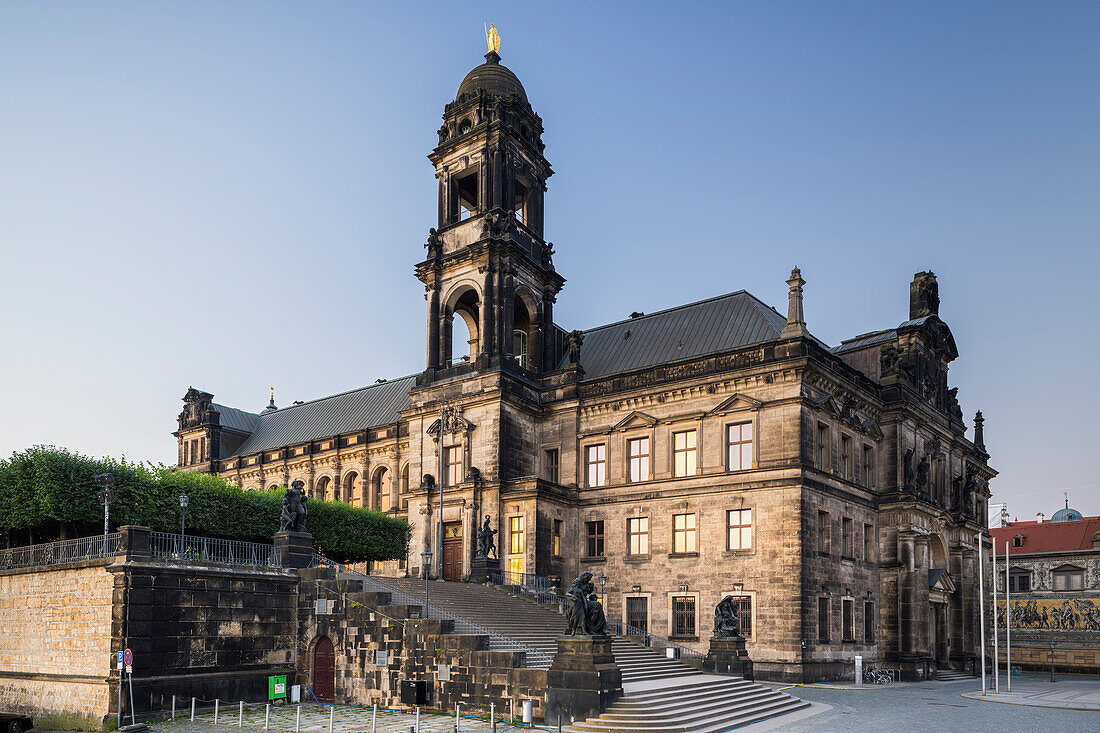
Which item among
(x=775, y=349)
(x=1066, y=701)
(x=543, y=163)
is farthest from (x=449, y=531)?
(x=1066, y=701)

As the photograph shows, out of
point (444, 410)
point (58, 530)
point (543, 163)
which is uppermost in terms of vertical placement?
point (543, 163)

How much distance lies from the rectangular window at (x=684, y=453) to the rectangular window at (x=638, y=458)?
5.58 ft

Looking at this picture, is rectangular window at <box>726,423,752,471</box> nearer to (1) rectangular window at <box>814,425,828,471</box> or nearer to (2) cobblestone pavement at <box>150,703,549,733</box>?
(1) rectangular window at <box>814,425,828,471</box>

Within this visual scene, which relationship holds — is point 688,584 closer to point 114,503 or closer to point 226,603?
point 226,603

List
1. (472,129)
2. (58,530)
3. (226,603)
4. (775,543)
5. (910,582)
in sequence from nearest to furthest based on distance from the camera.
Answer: (226,603)
(58,530)
(775,543)
(910,582)
(472,129)

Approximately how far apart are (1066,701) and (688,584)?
15.3 m

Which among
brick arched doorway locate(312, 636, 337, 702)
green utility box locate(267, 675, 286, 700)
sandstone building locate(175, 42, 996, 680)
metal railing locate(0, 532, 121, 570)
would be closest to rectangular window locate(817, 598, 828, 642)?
sandstone building locate(175, 42, 996, 680)

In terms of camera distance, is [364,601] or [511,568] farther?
[511,568]

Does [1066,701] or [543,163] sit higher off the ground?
[543,163]

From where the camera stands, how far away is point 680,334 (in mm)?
47469

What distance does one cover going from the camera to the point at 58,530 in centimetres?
3466

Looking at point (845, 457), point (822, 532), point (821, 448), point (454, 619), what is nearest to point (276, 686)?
point (454, 619)

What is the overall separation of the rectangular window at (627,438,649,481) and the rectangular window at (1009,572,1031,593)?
136 ft

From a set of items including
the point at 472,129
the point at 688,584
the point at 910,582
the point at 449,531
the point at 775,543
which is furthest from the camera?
the point at 472,129
